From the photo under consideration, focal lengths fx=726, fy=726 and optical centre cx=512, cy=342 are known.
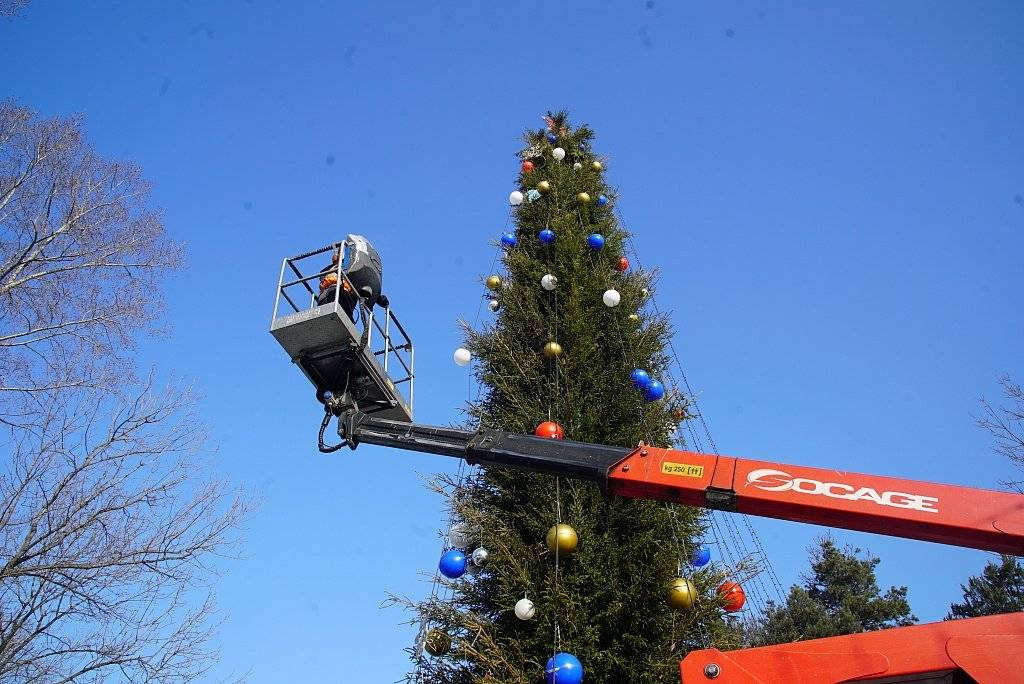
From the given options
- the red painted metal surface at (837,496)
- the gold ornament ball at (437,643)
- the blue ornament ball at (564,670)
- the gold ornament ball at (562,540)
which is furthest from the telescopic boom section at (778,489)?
the gold ornament ball at (437,643)

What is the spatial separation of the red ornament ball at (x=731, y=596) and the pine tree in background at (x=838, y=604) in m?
24.5

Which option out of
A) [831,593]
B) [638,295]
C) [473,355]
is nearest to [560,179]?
[638,295]

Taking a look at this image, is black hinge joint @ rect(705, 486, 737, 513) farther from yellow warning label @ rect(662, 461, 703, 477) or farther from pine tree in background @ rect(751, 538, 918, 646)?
pine tree in background @ rect(751, 538, 918, 646)

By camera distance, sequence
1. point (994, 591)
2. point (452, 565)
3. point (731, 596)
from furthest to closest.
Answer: point (994, 591) < point (452, 565) < point (731, 596)

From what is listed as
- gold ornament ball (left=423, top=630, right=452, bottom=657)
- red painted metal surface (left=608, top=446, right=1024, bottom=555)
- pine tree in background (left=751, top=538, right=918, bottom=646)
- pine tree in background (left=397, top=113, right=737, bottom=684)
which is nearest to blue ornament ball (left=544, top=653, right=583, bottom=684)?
pine tree in background (left=397, top=113, right=737, bottom=684)

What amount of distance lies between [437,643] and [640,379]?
365 centimetres

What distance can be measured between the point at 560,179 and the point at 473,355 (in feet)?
14.6

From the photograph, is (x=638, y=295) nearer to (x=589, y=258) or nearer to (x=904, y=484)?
(x=589, y=258)

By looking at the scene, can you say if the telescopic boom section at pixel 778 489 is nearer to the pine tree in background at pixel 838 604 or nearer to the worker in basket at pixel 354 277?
the worker in basket at pixel 354 277

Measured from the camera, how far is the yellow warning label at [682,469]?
5480 millimetres

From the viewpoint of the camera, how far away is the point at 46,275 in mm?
9680

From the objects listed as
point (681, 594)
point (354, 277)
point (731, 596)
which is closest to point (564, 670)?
point (681, 594)

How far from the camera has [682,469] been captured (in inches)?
218

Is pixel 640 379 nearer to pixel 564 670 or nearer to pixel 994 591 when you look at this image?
pixel 564 670
